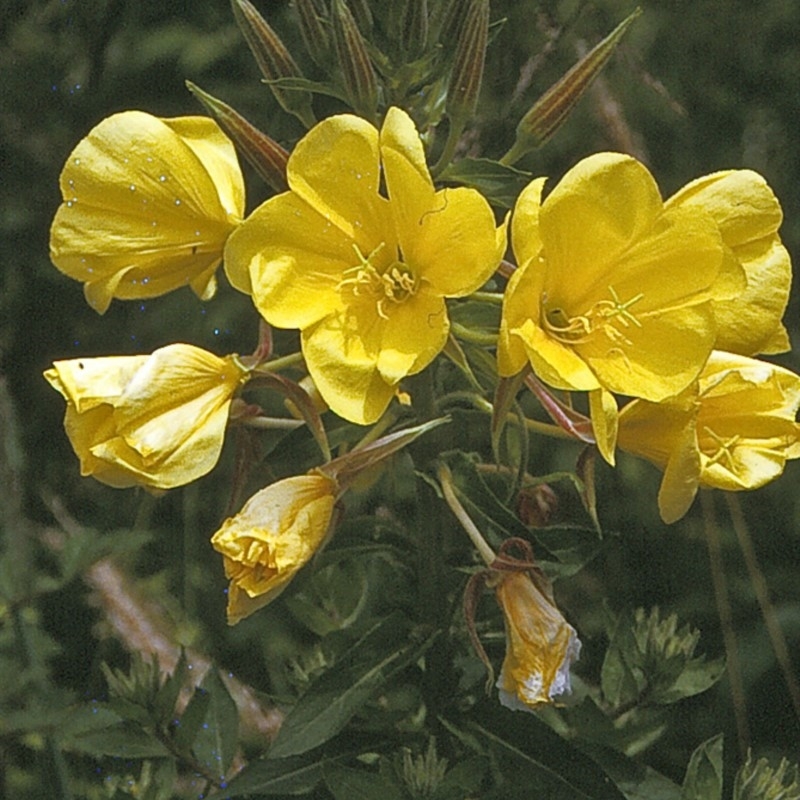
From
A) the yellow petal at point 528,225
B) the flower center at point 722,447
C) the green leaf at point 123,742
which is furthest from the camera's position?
the green leaf at point 123,742

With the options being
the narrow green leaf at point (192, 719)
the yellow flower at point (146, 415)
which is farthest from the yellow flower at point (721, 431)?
the narrow green leaf at point (192, 719)

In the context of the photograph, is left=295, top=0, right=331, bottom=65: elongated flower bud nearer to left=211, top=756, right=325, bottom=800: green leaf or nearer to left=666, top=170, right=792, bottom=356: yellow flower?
left=666, top=170, right=792, bottom=356: yellow flower

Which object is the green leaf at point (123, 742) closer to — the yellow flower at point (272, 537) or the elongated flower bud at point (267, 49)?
the yellow flower at point (272, 537)

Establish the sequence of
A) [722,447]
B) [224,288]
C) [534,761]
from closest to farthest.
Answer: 1. [722,447]
2. [534,761]
3. [224,288]

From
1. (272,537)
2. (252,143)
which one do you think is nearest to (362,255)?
(252,143)

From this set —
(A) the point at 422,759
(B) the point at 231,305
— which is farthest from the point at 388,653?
(B) the point at 231,305

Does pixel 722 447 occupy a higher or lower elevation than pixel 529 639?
higher

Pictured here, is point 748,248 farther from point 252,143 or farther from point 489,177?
point 252,143
